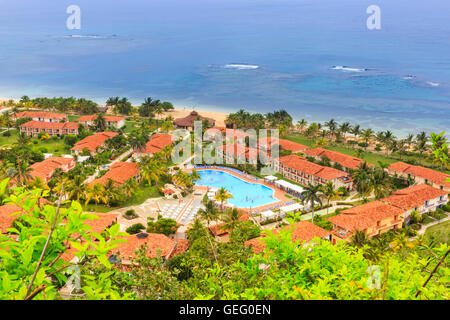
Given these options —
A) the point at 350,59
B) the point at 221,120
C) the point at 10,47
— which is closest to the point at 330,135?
the point at 221,120

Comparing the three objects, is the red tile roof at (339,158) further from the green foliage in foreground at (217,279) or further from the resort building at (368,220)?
the green foliage in foreground at (217,279)

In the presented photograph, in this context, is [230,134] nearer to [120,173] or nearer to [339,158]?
[339,158]

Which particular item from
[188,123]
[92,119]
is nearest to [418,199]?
[188,123]

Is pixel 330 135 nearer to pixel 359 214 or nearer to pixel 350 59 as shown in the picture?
pixel 359 214

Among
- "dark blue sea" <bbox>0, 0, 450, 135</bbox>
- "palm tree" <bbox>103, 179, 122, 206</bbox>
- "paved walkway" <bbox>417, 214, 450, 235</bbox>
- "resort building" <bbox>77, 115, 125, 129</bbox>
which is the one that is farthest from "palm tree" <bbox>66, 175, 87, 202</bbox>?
"dark blue sea" <bbox>0, 0, 450, 135</bbox>

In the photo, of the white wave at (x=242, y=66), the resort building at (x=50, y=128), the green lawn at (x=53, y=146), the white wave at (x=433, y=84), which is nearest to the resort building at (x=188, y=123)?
the resort building at (x=50, y=128)

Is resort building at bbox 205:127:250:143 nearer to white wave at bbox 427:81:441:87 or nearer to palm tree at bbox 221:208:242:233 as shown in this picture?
palm tree at bbox 221:208:242:233
